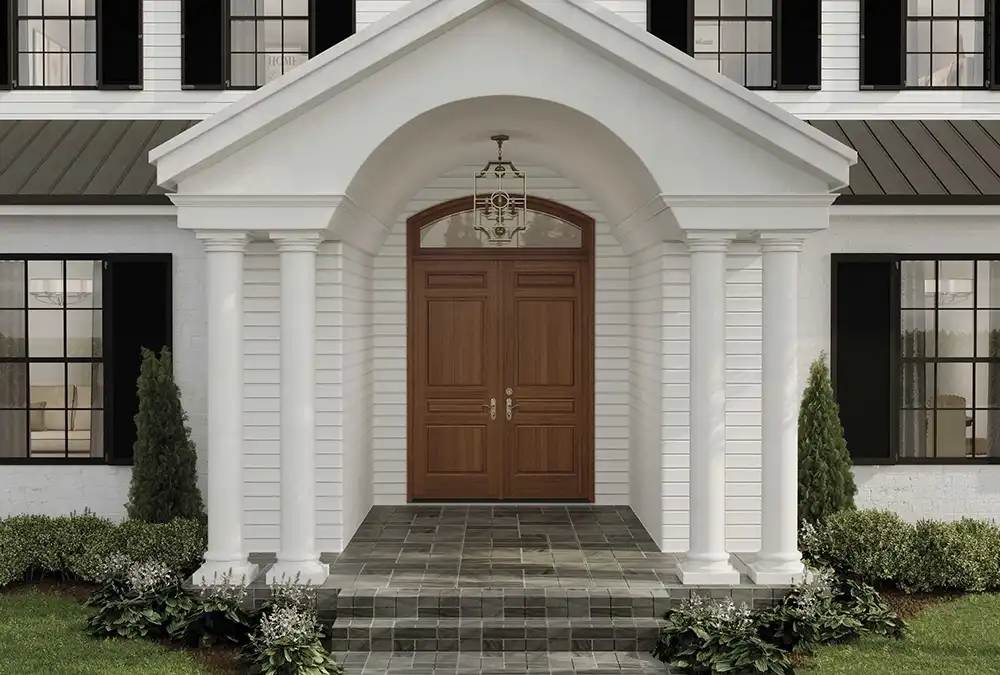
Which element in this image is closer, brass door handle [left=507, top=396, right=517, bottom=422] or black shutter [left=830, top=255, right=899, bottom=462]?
black shutter [left=830, top=255, right=899, bottom=462]

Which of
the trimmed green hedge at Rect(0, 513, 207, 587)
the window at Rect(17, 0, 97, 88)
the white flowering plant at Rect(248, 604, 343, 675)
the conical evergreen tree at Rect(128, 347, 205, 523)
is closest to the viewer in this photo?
the white flowering plant at Rect(248, 604, 343, 675)

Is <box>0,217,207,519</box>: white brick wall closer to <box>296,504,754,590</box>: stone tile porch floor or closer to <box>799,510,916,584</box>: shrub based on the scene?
<box>296,504,754,590</box>: stone tile porch floor

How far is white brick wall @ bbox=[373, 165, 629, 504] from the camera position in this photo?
493 inches

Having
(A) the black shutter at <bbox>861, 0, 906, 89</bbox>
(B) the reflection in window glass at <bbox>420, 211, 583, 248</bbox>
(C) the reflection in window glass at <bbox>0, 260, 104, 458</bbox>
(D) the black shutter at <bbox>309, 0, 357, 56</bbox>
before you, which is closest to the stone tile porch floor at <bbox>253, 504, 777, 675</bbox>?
(C) the reflection in window glass at <bbox>0, 260, 104, 458</bbox>

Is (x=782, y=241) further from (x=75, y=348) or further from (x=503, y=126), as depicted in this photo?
(x=75, y=348)

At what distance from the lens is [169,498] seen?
11.0 m

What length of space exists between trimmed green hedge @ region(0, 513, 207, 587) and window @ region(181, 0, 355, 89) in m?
5.02

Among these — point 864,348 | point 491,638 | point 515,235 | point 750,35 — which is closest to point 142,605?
point 491,638

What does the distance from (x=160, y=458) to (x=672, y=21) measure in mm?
7295

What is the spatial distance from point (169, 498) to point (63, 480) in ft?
5.10

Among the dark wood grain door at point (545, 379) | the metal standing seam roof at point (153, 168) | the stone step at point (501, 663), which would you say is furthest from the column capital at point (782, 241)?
the dark wood grain door at point (545, 379)

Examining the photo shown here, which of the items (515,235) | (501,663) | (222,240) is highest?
(515,235)

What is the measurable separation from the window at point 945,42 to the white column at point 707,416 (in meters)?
4.99

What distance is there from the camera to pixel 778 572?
30.2 feet
